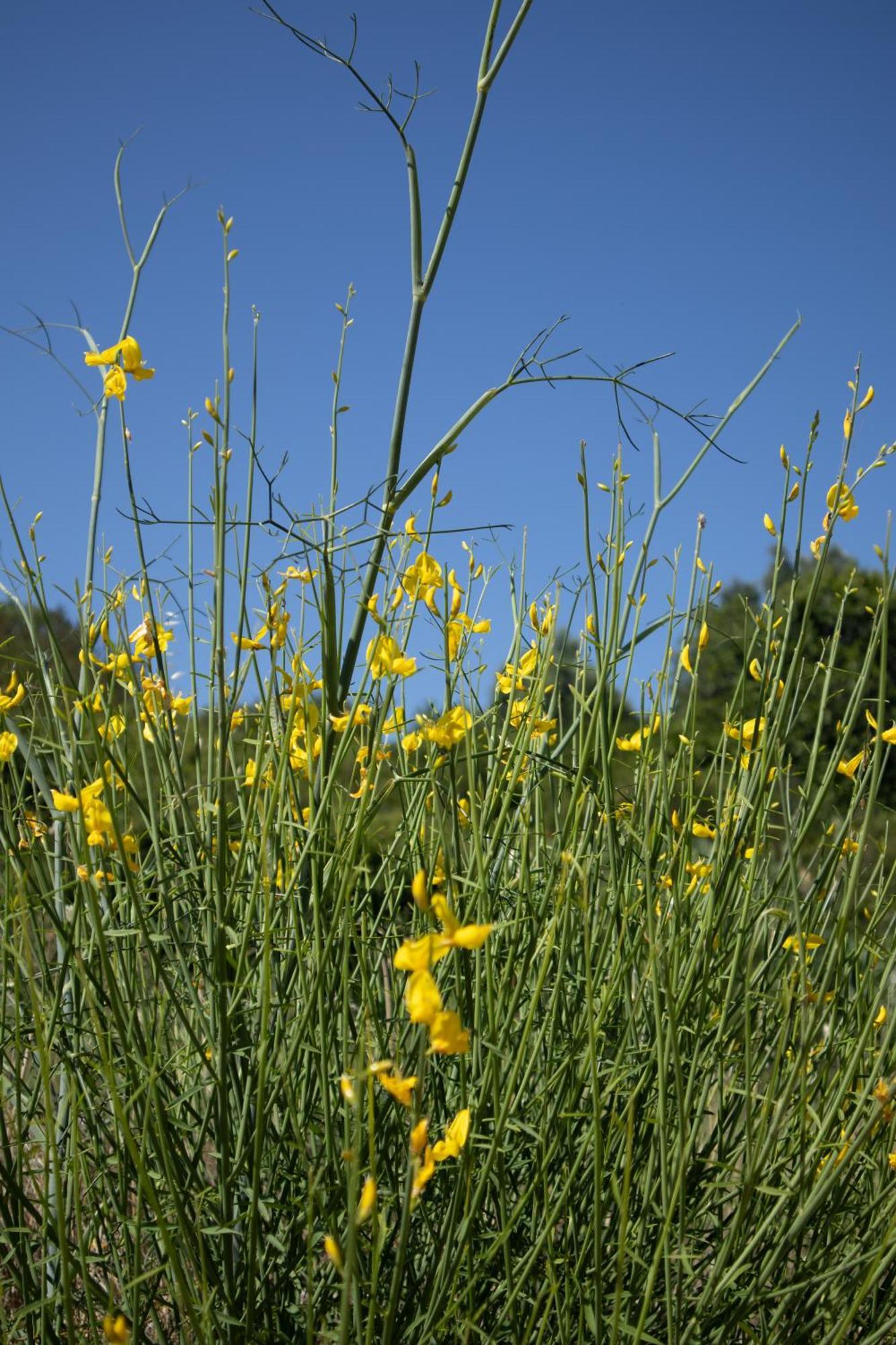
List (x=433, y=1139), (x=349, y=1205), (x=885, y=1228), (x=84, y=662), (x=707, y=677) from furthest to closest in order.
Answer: (x=707, y=677) → (x=84, y=662) → (x=433, y=1139) → (x=885, y=1228) → (x=349, y=1205)

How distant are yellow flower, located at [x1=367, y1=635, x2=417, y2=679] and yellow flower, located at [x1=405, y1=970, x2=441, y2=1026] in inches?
23.9

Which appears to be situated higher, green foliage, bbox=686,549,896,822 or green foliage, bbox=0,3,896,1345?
green foliage, bbox=686,549,896,822

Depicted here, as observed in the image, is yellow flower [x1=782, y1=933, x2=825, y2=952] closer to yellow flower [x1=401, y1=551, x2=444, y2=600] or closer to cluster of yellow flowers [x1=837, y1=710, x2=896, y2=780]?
cluster of yellow flowers [x1=837, y1=710, x2=896, y2=780]

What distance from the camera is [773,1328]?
130 cm

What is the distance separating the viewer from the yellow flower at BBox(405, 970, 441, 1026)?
2.37 feet

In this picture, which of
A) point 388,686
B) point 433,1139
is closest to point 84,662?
point 388,686

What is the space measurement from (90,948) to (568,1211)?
0.76 m

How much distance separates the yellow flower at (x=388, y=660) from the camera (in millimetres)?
1325

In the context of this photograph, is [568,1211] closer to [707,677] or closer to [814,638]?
[814,638]

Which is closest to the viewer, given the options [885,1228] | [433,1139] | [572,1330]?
[572,1330]

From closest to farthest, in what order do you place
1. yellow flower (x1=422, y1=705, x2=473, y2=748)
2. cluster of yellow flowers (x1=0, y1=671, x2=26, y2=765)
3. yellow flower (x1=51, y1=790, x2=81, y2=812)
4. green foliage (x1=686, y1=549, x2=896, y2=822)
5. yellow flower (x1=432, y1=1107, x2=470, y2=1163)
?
yellow flower (x1=432, y1=1107, x2=470, y2=1163) → yellow flower (x1=51, y1=790, x2=81, y2=812) → yellow flower (x1=422, y1=705, x2=473, y2=748) → cluster of yellow flowers (x1=0, y1=671, x2=26, y2=765) → green foliage (x1=686, y1=549, x2=896, y2=822)

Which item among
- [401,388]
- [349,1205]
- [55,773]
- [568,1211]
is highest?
[401,388]

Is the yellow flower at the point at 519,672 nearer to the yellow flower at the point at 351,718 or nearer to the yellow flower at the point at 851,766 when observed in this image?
the yellow flower at the point at 351,718

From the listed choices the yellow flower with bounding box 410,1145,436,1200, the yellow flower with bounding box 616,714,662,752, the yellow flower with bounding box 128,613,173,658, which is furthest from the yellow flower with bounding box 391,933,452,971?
the yellow flower with bounding box 616,714,662,752
